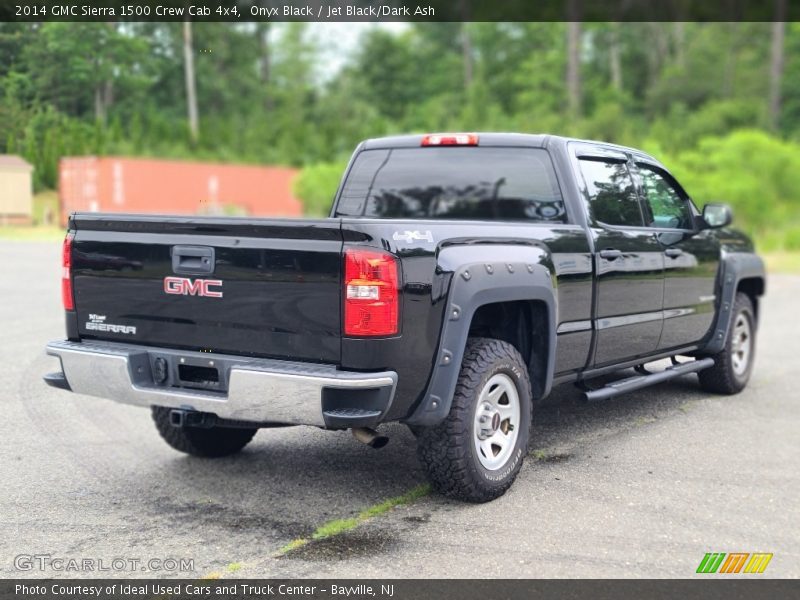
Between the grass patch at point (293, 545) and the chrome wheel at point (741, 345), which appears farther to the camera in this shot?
the chrome wheel at point (741, 345)

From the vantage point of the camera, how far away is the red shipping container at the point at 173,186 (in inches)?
463

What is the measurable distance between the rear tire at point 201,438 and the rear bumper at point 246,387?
0.93 metres

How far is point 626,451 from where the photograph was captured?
241 inches

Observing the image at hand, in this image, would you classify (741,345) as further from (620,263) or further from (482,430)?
(482,430)

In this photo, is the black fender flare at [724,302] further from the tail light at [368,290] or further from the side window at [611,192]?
the tail light at [368,290]

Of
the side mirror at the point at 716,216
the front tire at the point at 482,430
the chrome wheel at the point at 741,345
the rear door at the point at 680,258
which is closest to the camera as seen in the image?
the front tire at the point at 482,430

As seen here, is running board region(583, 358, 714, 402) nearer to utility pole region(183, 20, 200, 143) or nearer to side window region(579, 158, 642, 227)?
side window region(579, 158, 642, 227)

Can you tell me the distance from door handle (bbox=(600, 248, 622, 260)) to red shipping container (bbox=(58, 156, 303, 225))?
215 inches

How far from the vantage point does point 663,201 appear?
23.1ft

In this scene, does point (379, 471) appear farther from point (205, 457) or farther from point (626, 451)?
point (626, 451)

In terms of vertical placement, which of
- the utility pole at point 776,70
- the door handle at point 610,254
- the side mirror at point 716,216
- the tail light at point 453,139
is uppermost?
the utility pole at point 776,70

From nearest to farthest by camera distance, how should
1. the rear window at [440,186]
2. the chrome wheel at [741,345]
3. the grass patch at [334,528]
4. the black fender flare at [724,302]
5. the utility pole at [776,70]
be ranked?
the grass patch at [334,528] → the rear window at [440,186] → the black fender flare at [724,302] → the chrome wheel at [741,345] → the utility pole at [776,70]

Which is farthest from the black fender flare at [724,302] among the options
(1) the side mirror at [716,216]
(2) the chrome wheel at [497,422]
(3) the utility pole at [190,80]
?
(3) the utility pole at [190,80]
